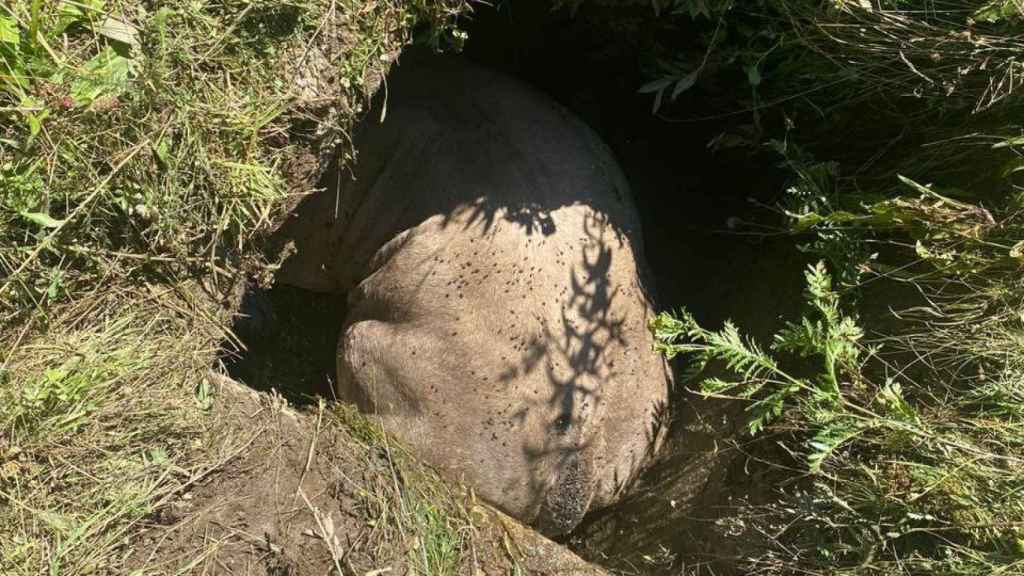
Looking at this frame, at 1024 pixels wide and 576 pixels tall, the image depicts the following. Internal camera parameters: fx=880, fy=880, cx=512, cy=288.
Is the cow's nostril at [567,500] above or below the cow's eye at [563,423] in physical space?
below

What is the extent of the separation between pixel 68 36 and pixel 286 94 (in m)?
0.63

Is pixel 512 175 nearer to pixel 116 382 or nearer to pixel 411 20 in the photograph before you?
pixel 411 20

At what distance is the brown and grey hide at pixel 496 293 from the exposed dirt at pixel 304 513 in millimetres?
197

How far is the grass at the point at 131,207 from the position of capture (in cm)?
253

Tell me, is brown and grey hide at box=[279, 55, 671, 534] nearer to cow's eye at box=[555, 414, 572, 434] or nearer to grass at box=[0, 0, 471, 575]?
cow's eye at box=[555, 414, 572, 434]

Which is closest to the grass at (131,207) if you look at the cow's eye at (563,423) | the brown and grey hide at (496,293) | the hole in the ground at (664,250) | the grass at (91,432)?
the grass at (91,432)

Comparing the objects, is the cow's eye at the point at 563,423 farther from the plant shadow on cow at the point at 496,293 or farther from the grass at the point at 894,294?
the grass at the point at 894,294

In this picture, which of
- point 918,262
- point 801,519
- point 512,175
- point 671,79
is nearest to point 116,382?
point 512,175

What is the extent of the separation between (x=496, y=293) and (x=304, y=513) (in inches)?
41.4

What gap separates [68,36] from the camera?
2.56m

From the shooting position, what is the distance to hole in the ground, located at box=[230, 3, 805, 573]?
368 cm

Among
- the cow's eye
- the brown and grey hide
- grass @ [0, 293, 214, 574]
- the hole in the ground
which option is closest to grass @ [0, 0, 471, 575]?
grass @ [0, 293, 214, 574]

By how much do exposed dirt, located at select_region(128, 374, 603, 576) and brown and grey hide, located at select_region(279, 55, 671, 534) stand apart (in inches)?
7.8

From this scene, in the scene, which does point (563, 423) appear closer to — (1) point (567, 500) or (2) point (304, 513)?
(1) point (567, 500)
